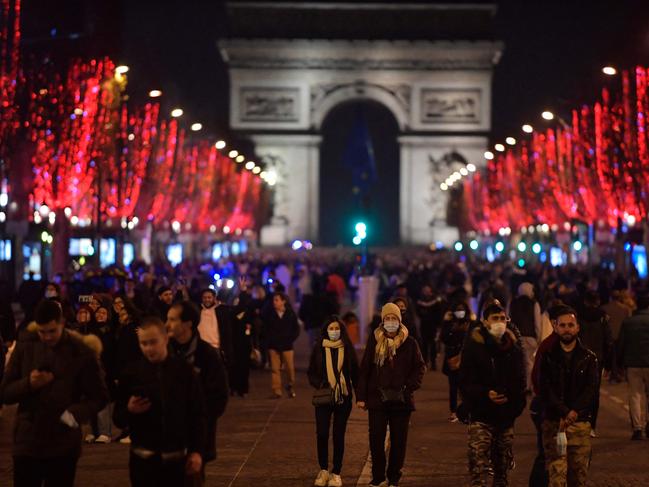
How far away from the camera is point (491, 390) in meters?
12.3

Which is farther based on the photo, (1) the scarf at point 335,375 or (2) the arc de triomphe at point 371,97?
(2) the arc de triomphe at point 371,97

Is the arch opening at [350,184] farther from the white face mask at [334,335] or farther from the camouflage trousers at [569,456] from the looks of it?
the camouflage trousers at [569,456]

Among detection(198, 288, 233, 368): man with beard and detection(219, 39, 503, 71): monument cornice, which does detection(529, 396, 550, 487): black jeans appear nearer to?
detection(198, 288, 233, 368): man with beard

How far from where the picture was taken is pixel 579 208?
203ft

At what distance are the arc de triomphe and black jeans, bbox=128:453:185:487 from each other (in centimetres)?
8779

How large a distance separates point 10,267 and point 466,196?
178 feet

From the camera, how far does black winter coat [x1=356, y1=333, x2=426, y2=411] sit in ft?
45.7

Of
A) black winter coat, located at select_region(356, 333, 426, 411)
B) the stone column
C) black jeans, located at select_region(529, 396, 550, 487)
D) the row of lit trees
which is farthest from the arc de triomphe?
black jeans, located at select_region(529, 396, 550, 487)

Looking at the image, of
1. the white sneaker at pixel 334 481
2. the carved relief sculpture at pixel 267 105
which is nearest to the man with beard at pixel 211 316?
the white sneaker at pixel 334 481

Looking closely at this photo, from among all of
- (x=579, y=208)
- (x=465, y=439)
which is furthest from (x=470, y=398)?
(x=579, y=208)

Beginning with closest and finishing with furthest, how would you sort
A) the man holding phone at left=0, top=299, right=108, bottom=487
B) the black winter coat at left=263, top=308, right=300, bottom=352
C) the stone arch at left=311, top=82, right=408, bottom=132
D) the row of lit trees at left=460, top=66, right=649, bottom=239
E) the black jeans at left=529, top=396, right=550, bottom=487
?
the man holding phone at left=0, top=299, right=108, bottom=487 < the black jeans at left=529, top=396, right=550, bottom=487 < the black winter coat at left=263, top=308, right=300, bottom=352 < the row of lit trees at left=460, top=66, right=649, bottom=239 < the stone arch at left=311, top=82, right=408, bottom=132

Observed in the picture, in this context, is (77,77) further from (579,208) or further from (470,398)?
(470,398)

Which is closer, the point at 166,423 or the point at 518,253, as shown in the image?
the point at 166,423

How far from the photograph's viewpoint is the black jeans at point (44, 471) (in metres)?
10.1
